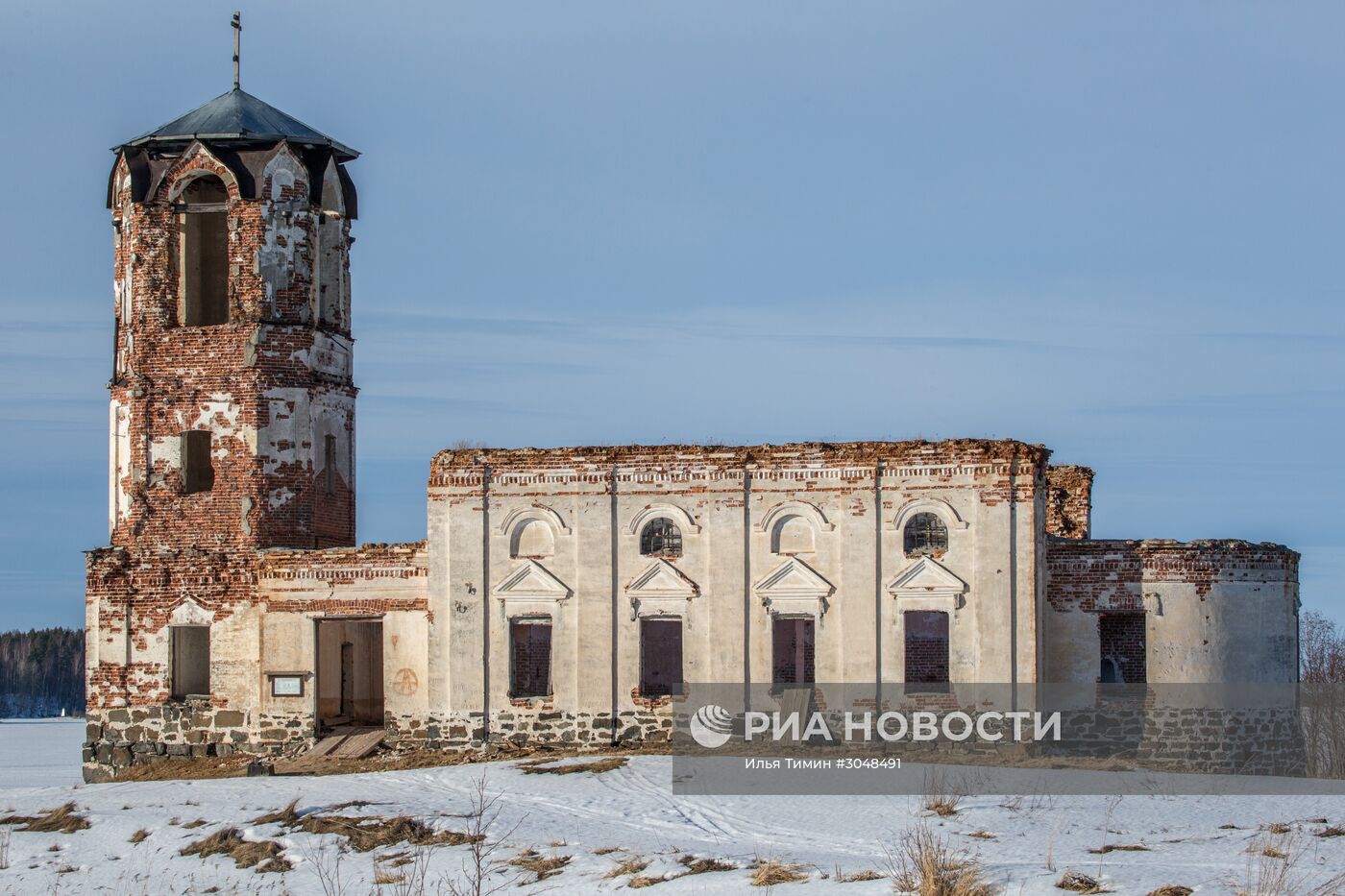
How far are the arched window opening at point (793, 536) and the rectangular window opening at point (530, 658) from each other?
391 cm

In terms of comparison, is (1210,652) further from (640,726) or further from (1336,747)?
(1336,747)

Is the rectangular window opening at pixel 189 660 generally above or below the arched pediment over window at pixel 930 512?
below

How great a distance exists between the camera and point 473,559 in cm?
3011

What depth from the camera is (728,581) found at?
95.9ft

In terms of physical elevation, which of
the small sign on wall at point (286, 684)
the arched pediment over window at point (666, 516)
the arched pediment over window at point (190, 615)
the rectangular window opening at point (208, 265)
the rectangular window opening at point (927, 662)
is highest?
the rectangular window opening at point (208, 265)

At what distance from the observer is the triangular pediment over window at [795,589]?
2888cm

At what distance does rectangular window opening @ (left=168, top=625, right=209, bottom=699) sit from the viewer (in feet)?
104

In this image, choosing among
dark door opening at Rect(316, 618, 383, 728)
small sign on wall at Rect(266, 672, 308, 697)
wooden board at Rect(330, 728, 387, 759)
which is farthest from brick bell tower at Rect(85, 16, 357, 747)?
wooden board at Rect(330, 728, 387, 759)

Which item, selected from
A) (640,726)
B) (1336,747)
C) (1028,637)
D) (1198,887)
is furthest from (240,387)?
(1336,747)

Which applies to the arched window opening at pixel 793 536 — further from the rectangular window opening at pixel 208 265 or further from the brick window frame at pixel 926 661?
the rectangular window opening at pixel 208 265

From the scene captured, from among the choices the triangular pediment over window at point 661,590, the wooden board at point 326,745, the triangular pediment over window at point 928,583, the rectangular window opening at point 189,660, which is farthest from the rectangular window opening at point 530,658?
the triangular pediment over window at point 928,583

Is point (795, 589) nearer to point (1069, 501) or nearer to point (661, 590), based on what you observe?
point (661, 590)

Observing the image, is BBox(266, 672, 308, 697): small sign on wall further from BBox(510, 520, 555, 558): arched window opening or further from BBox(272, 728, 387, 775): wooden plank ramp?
BBox(510, 520, 555, 558): arched window opening

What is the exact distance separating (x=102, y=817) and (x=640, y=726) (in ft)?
28.8
